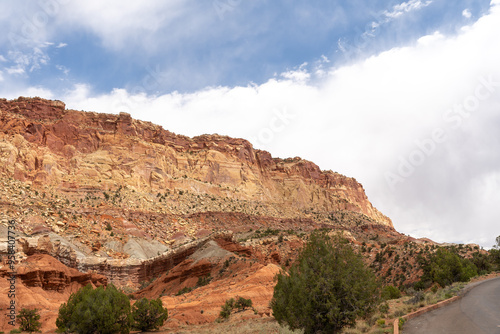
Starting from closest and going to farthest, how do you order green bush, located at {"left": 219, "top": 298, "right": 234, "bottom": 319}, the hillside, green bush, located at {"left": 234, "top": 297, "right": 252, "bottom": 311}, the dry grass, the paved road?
the paved road → the dry grass → green bush, located at {"left": 219, "top": 298, "right": 234, "bottom": 319} → green bush, located at {"left": 234, "top": 297, "right": 252, "bottom": 311} → the hillside

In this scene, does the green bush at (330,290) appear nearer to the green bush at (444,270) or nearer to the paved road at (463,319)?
the paved road at (463,319)

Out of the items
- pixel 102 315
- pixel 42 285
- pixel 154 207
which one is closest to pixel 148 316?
pixel 102 315

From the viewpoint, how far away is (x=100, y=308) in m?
18.7

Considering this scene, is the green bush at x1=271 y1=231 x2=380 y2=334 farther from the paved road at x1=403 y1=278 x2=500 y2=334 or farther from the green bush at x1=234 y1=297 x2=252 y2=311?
the green bush at x1=234 y1=297 x2=252 y2=311

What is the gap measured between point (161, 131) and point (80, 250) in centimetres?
4601

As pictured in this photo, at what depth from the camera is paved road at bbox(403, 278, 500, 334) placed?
1104 cm

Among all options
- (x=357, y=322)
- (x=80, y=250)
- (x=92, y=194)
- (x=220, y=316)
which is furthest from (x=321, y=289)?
(x=92, y=194)

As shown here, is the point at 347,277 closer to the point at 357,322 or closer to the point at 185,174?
the point at 357,322

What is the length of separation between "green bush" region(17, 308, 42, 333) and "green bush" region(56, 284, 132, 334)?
2.61 meters

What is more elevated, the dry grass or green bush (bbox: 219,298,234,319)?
green bush (bbox: 219,298,234,319)

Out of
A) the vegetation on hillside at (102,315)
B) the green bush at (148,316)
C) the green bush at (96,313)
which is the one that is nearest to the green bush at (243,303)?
the green bush at (148,316)

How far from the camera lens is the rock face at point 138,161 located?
2378 inches

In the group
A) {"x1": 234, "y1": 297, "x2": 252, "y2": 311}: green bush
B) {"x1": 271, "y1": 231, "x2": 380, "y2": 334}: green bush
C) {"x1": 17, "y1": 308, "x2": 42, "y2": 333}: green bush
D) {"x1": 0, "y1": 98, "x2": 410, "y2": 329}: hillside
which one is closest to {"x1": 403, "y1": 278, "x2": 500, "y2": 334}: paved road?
{"x1": 271, "y1": 231, "x2": 380, "y2": 334}: green bush

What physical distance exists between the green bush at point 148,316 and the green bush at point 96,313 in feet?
3.42
